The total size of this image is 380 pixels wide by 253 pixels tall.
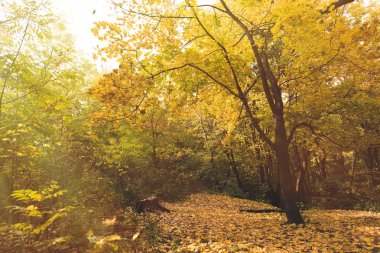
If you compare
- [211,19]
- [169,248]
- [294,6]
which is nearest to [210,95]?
[211,19]

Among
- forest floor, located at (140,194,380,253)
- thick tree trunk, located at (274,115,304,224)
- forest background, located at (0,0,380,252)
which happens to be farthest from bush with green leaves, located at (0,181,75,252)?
thick tree trunk, located at (274,115,304,224)

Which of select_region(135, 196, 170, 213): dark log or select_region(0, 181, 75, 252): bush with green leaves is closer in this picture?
select_region(0, 181, 75, 252): bush with green leaves

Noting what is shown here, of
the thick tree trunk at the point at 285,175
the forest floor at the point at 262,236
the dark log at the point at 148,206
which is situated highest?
the thick tree trunk at the point at 285,175

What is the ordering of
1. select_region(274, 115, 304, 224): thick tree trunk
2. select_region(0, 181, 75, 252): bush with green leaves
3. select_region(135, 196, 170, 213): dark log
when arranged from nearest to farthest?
1. select_region(0, 181, 75, 252): bush with green leaves
2. select_region(274, 115, 304, 224): thick tree trunk
3. select_region(135, 196, 170, 213): dark log

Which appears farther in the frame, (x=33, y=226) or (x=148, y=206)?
(x=148, y=206)

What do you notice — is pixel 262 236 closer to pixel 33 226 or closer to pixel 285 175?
pixel 285 175

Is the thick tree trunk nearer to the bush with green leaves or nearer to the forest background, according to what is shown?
the forest background

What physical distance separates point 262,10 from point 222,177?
13.5 metres

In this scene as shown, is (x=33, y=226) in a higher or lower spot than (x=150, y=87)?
lower

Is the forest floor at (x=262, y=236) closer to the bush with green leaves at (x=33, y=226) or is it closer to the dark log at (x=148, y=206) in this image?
the dark log at (x=148, y=206)

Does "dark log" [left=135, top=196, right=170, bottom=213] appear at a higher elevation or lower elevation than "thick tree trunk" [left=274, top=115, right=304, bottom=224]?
lower

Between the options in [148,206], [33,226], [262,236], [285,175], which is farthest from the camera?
[148,206]

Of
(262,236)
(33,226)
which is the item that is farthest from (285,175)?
(33,226)

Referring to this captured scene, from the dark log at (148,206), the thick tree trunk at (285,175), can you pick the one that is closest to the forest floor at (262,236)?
the thick tree trunk at (285,175)
